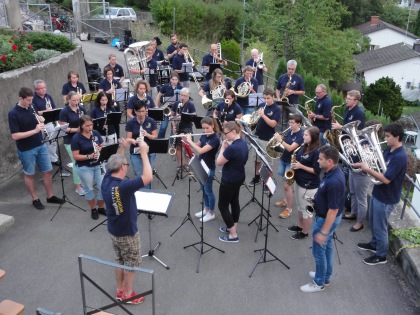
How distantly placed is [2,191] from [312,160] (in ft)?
19.8

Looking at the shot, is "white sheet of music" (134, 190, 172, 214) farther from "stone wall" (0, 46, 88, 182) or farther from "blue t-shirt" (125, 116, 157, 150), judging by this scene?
"stone wall" (0, 46, 88, 182)

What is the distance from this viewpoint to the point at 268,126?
804 cm

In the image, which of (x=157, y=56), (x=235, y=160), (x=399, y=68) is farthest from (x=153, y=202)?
(x=399, y=68)

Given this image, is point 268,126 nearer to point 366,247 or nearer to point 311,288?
point 366,247

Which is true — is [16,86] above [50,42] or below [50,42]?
below

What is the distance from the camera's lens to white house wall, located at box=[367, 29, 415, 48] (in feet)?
179

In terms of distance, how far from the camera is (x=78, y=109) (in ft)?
25.8

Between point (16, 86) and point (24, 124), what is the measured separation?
8.36 feet

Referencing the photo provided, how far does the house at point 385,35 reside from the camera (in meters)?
54.2

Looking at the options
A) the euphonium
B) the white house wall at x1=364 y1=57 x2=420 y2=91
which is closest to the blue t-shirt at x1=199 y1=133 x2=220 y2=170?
the euphonium

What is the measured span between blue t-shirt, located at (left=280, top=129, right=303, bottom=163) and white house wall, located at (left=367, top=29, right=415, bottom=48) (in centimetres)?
5436

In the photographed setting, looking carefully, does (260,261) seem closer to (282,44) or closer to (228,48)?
(228,48)

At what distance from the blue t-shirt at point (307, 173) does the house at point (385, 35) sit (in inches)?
2142

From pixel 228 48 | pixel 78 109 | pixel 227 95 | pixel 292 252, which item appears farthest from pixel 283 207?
pixel 228 48
